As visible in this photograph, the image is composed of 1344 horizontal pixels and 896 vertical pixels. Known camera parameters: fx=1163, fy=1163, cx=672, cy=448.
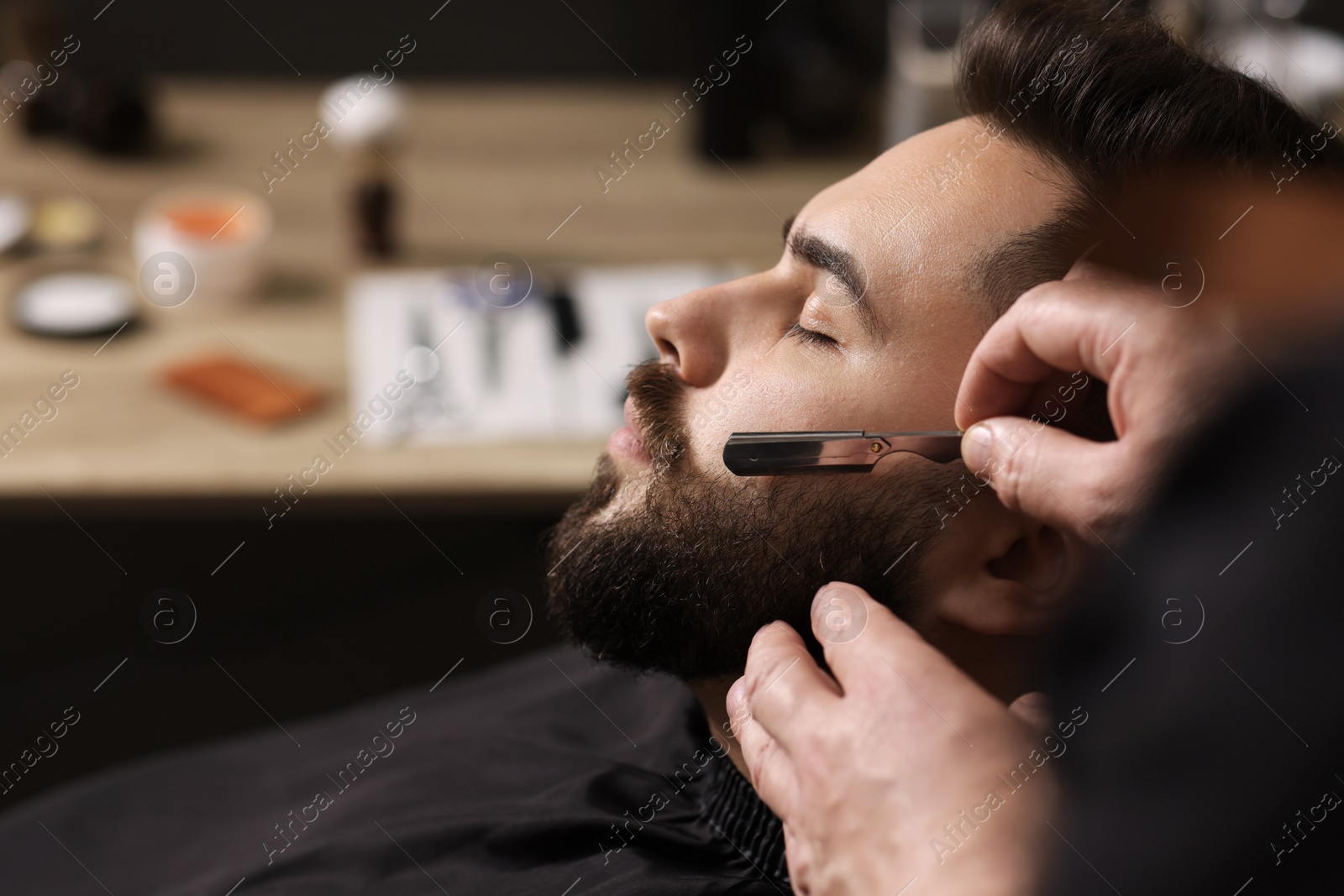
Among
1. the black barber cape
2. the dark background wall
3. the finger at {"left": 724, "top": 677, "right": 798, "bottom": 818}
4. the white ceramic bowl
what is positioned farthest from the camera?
the dark background wall

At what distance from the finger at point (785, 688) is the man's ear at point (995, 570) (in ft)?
0.64

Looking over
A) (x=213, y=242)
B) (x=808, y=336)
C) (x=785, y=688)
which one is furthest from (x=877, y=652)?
(x=213, y=242)

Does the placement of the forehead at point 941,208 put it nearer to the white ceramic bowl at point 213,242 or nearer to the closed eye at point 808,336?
the closed eye at point 808,336

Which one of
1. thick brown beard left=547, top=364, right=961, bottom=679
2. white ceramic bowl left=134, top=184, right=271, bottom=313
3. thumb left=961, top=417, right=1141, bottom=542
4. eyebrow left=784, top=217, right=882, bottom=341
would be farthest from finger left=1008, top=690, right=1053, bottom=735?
white ceramic bowl left=134, top=184, right=271, bottom=313

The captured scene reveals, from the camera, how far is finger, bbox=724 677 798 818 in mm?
848

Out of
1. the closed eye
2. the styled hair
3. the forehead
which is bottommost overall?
the closed eye

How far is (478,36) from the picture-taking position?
9.85 feet

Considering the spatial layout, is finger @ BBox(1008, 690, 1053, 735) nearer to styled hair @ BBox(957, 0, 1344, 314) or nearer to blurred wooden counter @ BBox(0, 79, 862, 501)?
styled hair @ BBox(957, 0, 1344, 314)

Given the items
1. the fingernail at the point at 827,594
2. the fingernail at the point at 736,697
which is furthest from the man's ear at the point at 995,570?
the fingernail at the point at 736,697

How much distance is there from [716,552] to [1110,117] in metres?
0.55

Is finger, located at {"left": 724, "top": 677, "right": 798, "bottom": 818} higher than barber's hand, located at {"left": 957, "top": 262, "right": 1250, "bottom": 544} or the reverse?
the reverse

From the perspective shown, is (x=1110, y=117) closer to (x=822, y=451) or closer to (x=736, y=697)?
(x=822, y=451)

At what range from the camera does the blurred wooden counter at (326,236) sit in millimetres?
1787

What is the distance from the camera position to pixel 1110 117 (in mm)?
1091
